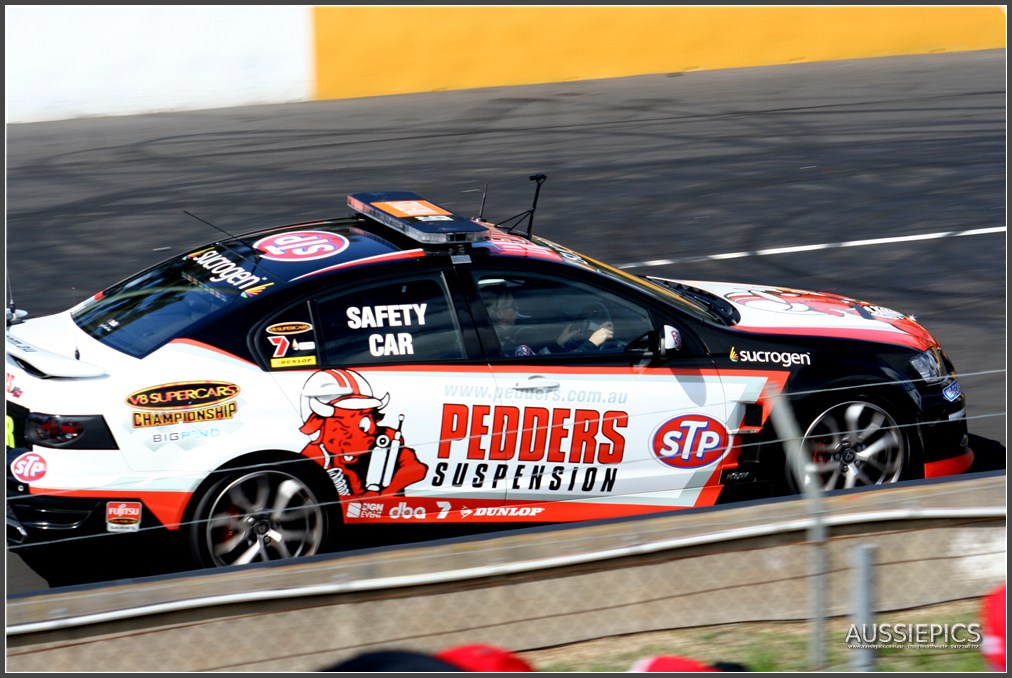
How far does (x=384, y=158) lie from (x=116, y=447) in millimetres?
9324

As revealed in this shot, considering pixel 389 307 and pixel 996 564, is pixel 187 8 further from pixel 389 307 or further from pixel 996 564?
pixel 996 564

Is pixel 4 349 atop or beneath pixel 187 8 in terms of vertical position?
beneath

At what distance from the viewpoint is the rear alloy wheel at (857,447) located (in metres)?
6.17

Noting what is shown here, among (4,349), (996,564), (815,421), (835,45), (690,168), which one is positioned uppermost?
(835,45)

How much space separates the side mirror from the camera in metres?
6.02

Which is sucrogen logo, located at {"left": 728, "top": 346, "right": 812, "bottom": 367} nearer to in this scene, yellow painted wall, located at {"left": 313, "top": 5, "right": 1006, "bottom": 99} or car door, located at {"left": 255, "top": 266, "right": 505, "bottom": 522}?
car door, located at {"left": 255, "top": 266, "right": 505, "bottom": 522}

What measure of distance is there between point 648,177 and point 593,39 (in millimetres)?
5534

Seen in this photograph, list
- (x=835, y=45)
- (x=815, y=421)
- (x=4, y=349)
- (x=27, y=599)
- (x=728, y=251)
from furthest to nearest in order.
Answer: (x=835, y=45), (x=728, y=251), (x=815, y=421), (x=4, y=349), (x=27, y=599)

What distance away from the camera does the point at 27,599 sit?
456cm

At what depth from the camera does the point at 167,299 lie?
5938 millimetres

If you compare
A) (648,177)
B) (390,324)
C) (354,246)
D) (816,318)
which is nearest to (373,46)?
(648,177)

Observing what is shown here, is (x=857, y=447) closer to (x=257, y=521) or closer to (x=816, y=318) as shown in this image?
(x=816, y=318)

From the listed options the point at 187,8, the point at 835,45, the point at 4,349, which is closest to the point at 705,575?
the point at 4,349

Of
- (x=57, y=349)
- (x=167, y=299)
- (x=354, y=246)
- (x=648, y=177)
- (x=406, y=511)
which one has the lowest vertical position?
(x=406, y=511)
